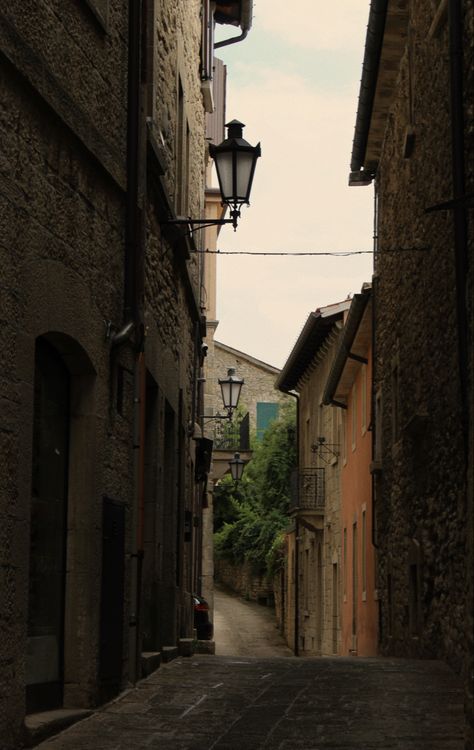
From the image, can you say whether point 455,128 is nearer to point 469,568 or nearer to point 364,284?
point 469,568

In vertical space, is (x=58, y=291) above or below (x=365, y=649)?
above

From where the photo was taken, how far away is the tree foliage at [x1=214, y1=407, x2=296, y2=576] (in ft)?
134

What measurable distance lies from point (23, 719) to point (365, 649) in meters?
15.8

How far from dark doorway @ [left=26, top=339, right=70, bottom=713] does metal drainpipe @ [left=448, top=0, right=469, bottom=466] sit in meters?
4.02

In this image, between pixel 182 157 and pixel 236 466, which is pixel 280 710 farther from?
pixel 236 466

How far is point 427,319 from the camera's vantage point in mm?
14773

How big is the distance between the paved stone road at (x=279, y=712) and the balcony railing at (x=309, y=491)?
1934cm

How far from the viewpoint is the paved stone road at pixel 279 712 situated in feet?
24.3

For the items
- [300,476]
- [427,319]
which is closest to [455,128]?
[427,319]

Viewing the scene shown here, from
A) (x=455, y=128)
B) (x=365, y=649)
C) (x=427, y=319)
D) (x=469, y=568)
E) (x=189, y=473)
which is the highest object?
(x=455, y=128)

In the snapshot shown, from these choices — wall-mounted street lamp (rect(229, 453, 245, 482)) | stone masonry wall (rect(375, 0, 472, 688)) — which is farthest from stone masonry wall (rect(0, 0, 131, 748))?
wall-mounted street lamp (rect(229, 453, 245, 482))

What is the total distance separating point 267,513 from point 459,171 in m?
31.3

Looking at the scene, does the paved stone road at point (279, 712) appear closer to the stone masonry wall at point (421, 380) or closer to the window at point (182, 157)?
the stone masonry wall at point (421, 380)

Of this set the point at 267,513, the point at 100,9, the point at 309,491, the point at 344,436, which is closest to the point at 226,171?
the point at 100,9
